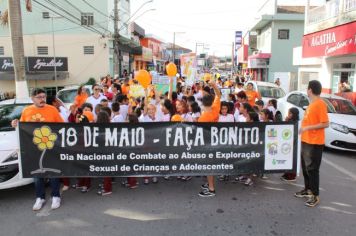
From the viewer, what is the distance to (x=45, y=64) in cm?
2445

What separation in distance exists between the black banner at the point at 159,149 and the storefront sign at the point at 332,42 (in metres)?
8.41

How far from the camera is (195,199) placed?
4.91 m

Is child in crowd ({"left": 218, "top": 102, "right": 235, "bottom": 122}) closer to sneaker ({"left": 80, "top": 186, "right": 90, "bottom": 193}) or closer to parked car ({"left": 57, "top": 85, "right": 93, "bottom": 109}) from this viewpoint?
sneaker ({"left": 80, "top": 186, "right": 90, "bottom": 193})

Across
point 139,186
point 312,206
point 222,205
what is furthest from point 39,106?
point 312,206

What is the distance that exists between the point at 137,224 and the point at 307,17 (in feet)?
56.7

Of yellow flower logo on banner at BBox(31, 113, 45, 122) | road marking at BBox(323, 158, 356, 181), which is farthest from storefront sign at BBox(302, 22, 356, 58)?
yellow flower logo on banner at BBox(31, 113, 45, 122)

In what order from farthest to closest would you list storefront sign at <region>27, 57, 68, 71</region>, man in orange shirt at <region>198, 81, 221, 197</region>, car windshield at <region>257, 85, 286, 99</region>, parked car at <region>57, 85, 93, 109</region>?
storefront sign at <region>27, 57, 68, 71</region>
car windshield at <region>257, 85, 286, 99</region>
parked car at <region>57, 85, 93, 109</region>
man in orange shirt at <region>198, 81, 221, 197</region>

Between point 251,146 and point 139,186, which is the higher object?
point 251,146

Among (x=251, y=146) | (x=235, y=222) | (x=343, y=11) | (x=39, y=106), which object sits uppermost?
(x=343, y=11)

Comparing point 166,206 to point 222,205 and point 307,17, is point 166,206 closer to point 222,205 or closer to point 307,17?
point 222,205

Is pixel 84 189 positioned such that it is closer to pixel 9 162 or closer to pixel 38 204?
pixel 38 204

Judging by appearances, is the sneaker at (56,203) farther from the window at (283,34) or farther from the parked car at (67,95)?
the window at (283,34)

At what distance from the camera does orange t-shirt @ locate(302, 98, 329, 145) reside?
457 centimetres

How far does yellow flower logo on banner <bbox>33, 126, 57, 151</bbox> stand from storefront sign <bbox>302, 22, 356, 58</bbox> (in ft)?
35.0
